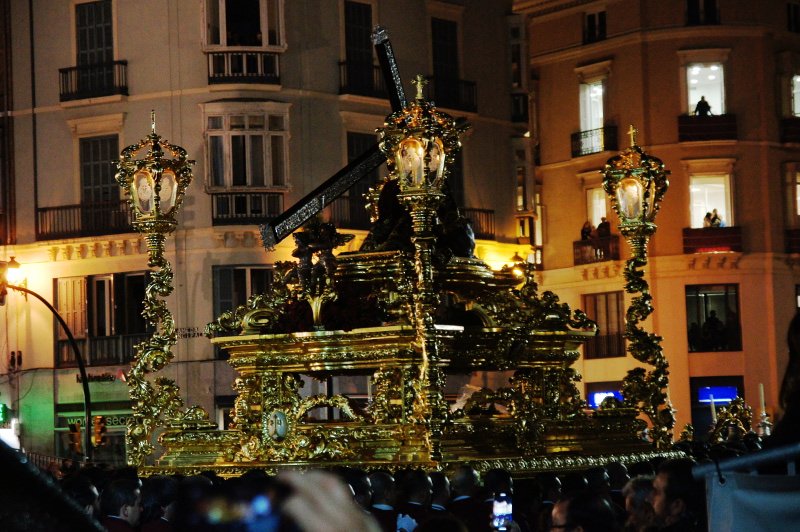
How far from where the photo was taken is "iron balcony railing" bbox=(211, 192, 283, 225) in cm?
3822

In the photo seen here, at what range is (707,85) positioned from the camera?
46.7m

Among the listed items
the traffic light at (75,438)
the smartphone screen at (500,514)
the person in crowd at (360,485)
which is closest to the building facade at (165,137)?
the traffic light at (75,438)

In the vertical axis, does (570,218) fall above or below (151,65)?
below

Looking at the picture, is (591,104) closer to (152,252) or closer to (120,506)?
(152,252)

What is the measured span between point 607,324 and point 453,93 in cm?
945

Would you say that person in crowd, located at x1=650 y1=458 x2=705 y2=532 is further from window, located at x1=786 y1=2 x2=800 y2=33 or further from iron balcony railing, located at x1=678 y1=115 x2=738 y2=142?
window, located at x1=786 y1=2 x2=800 y2=33

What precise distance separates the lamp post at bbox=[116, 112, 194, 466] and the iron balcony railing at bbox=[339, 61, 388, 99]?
2104 cm

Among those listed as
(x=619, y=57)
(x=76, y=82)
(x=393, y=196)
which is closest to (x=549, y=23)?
(x=619, y=57)

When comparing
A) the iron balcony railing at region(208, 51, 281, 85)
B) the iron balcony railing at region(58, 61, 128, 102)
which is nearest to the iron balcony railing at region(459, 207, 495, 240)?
the iron balcony railing at region(208, 51, 281, 85)

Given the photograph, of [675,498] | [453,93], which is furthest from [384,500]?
[453,93]

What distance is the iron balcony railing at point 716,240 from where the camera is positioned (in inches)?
1791

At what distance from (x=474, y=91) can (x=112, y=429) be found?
13.8m

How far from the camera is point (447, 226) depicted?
1947 cm

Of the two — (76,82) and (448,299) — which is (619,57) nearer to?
(76,82)
